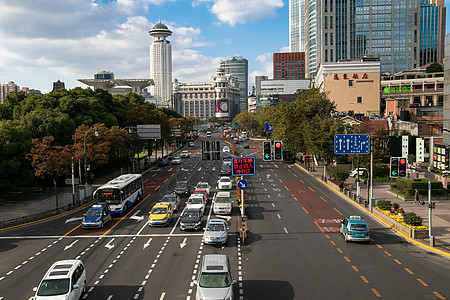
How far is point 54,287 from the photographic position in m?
17.2

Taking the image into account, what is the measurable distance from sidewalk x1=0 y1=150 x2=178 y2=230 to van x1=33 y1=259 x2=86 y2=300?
18.8 m

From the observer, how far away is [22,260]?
24938 mm

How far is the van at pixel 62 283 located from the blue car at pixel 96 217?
13.2 metres

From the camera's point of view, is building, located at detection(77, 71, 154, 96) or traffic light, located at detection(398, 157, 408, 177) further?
building, located at detection(77, 71, 154, 96)

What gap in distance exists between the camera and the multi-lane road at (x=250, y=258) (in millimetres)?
19547

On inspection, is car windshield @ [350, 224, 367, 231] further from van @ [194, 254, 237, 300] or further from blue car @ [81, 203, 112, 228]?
blue car @ [81, 203, 112, 228]

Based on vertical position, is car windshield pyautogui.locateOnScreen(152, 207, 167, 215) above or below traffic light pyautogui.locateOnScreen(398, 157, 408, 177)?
below

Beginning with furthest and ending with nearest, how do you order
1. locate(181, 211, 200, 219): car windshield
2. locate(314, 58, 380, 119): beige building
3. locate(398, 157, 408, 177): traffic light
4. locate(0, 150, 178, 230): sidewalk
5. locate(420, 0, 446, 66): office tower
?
locate(420, 0, 446, 66): office tower
locate(314, 58, 380, 119): beige building
locate(0, 150, 178, 230): sidewalk
locate(398, 157, 408, 177): traffic light
locate(181, 211, 200, 219): car windshield

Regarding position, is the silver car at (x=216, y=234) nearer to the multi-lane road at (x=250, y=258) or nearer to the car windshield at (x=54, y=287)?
the multi-lane road at (x=250, y=258)

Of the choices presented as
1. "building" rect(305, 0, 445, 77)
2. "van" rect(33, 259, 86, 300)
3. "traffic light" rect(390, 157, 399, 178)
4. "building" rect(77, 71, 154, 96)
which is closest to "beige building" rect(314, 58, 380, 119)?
"building" rect(305, 0, 445, 77)

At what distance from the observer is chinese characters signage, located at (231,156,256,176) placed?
33828 millimetres

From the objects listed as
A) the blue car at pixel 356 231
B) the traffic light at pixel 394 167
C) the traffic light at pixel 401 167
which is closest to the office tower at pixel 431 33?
the traffic light at pixel 394 167

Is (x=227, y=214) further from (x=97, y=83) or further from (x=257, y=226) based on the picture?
(x=97, y=83)

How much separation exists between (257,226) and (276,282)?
12.1m
